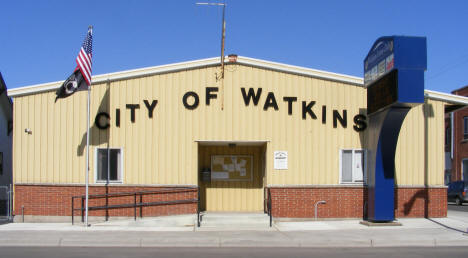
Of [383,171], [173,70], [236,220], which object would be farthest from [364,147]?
[173,70]

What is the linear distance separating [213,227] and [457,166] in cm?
3097

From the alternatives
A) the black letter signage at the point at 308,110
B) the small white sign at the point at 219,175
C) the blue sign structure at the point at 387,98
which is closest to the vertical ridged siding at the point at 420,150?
the blue sign structure at the point at 387,98

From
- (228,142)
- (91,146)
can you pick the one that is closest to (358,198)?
(228,142)

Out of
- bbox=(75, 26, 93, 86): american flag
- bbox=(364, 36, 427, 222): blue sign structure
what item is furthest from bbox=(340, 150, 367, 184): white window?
bbox=(75, 26, 93, 86): american flag

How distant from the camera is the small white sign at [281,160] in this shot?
55.0 ft

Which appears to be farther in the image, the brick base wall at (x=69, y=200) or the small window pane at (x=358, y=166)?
the small window pane at (x=358, y=166)

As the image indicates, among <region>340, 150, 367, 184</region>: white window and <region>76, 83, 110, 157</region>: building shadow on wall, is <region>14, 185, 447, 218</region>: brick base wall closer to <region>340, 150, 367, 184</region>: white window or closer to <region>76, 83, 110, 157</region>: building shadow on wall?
<region>340, 150, 367, 184</region>: white window

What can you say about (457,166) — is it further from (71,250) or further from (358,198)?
(71,250)

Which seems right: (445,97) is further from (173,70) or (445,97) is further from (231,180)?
(173,70)

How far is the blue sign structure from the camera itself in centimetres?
1336

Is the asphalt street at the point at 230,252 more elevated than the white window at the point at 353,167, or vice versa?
the white window at the point at 353,167

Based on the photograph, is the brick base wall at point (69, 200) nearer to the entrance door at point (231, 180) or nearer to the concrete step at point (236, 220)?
the concrete step at point (236, 220)

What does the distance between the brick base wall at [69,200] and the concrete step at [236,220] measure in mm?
874

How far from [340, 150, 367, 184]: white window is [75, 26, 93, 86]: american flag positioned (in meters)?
8.56
